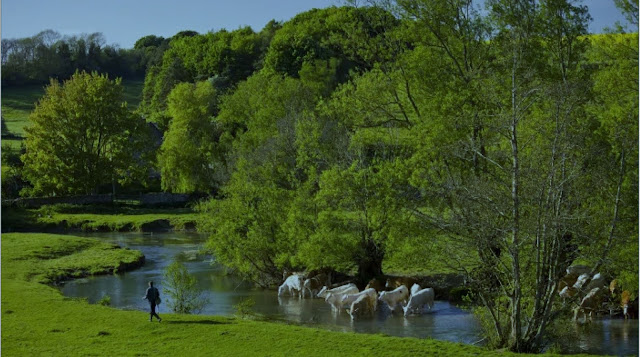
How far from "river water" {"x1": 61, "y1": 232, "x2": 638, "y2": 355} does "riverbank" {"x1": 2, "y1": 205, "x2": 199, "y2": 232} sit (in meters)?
16.8

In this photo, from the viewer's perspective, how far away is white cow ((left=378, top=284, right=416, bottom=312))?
109 ft

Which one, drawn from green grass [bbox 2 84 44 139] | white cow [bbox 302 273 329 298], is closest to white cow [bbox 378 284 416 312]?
white cow [bbox 302 273 329 298]

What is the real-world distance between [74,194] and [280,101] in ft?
85.3

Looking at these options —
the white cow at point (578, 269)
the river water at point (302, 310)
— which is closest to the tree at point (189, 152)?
the river water at point (302, 310)

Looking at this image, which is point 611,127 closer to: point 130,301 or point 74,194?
point 130,301

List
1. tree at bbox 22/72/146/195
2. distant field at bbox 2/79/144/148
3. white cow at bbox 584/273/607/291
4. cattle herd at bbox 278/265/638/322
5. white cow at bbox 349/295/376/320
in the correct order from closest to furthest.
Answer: cattle herd at bbox 278/265/638/322 → white cow at bbox 584/273/607/291 → white cow at bbox 349/295/376/320 → tree at bbox 22/72/146/195 → distant field at bbox 2/79/144/148

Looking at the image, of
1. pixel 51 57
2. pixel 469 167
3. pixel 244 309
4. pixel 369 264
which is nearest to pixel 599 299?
pixel 469 167

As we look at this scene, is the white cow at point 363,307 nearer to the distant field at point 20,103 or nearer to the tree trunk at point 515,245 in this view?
the tree trunk at point 515,245

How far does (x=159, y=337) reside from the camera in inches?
968

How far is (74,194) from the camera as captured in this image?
262 ft

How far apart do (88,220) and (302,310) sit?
41779 millimetres

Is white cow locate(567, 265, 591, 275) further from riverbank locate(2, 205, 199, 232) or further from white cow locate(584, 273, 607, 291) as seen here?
riverbank locate(2, 205, 199, 232)

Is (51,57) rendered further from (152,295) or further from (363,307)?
(152,295)

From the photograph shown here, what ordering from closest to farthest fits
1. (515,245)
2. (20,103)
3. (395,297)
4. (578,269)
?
(515,245), (395,297), (578,269), (20,103)
